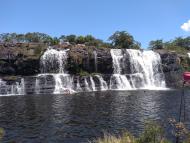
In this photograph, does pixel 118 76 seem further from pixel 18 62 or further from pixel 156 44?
pixel 156 44

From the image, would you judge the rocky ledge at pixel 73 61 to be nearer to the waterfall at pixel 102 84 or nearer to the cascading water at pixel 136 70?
the cascading water at pixel 136 70

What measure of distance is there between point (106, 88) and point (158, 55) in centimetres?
1950

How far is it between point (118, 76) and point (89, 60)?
7700mm

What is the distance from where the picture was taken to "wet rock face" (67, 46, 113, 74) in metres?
81.3

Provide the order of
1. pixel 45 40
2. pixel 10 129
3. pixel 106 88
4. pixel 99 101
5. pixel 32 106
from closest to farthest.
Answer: pixel 10 129 < pixel 32 106 < pixel 99 101 < pixel 106 88 < pixel 45 40

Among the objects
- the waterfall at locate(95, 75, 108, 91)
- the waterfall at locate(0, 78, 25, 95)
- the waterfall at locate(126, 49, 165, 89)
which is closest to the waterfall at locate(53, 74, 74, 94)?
the waterfall at locate(95, 75, 108, 91)

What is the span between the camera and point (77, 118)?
3956 cm

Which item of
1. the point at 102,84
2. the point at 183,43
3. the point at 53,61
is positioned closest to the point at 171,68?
the point at 102,84

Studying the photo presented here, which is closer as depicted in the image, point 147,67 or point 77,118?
point 77,118

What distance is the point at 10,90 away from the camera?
73250 mm

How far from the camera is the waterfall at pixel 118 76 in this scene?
80.5 m

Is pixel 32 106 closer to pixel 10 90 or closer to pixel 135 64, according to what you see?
pixel 10 90

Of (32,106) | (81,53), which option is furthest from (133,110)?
(81,53)

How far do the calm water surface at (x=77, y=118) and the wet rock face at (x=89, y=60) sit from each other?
2783 centimetres
